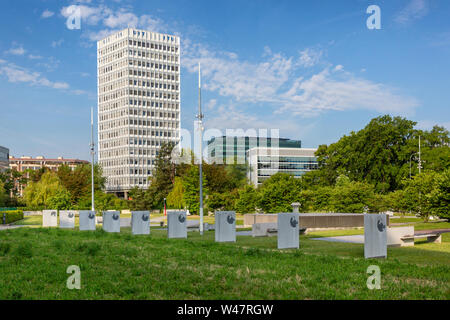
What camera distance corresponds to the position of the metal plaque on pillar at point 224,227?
18266mm

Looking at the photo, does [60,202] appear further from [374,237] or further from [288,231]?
[374,237]

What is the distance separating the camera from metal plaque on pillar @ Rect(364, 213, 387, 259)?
1238 centimetres

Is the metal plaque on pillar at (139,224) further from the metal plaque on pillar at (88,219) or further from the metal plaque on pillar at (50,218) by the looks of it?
the metal plaque on pillar at (50,218)

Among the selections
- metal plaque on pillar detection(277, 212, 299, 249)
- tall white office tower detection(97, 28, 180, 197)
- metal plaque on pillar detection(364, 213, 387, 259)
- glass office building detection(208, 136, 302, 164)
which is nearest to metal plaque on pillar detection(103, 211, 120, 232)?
metal plaque on pillar detection(277, 212, 299, 249)

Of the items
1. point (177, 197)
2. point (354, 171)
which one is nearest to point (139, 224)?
point (177, 197)

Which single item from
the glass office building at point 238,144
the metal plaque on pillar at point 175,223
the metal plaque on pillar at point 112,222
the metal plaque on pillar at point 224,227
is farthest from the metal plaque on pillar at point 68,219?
the glass office building at point 238,144

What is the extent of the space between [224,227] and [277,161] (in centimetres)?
13469

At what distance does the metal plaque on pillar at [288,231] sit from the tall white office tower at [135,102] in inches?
4347

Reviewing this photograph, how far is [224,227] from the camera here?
18.3m

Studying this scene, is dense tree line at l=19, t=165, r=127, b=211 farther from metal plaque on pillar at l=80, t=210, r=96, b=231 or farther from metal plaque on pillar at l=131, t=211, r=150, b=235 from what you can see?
metal plaque on pillar at l=131, t=211, r=150, b=235

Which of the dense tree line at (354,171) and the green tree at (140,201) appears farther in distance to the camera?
the green tree at (140,201)

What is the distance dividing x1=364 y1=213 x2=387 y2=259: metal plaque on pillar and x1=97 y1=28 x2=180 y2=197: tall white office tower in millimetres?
113464
